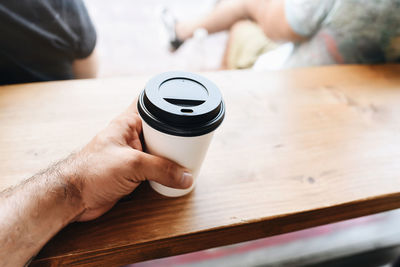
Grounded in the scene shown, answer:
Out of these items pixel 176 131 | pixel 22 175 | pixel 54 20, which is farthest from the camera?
pixel 54 20

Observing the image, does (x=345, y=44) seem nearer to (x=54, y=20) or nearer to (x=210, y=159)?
(x=210, y=159)

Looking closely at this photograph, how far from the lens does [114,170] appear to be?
20.7 inches

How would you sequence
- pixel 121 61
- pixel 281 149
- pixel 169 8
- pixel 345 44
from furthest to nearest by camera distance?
pixel 169 8 → pixel 121 61 → pixel 345 44 → pixel 281 149

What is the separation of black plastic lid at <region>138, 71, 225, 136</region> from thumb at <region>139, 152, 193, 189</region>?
0.28 ft

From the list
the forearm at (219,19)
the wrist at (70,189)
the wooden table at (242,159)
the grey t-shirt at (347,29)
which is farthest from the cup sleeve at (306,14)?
the wrist at (70,189)

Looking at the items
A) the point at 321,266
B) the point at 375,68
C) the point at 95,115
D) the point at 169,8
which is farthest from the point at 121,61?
the point at 321,266

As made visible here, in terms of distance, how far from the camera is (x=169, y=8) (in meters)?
1.87

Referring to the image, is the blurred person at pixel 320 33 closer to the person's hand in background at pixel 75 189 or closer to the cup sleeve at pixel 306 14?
the cup sleeve at pixel 306 14

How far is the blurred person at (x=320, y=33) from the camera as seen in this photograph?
1.03 metres

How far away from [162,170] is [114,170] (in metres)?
0.09

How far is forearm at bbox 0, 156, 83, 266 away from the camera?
0.51 metres

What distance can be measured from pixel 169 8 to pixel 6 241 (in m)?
1.69

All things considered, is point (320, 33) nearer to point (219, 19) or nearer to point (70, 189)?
point (219, 19)

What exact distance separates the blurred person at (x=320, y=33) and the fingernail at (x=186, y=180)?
84 centimetres
